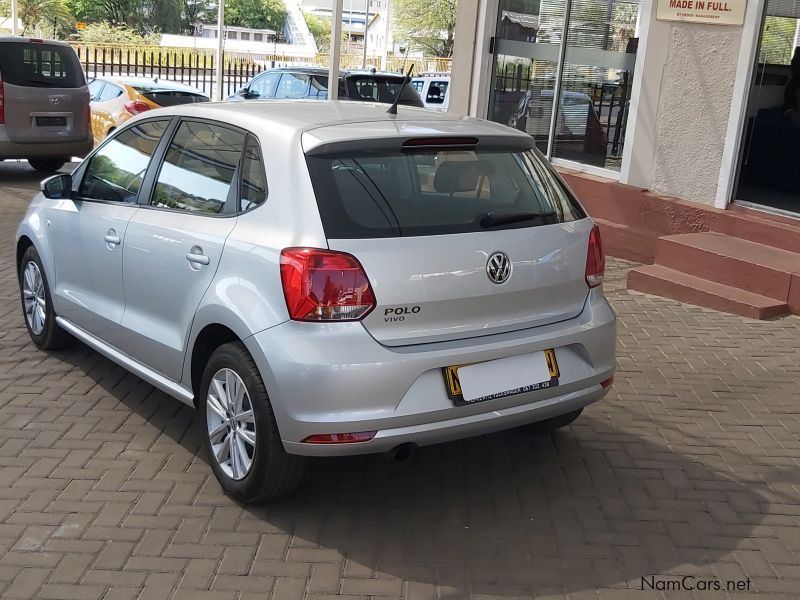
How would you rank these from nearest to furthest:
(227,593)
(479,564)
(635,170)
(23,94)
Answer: (227,593) → (479,564) → (635,170) → (23,94)

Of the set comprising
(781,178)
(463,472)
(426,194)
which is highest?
(426,194)

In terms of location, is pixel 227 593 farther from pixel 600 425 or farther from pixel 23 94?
pixel 23 94

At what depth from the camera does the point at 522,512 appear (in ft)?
13.5

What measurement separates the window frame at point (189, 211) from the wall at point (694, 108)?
5.55 m

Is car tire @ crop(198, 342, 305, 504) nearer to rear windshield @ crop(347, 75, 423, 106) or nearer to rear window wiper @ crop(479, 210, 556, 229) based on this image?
rear window wiper @ crop(479, 210, 556, 229)

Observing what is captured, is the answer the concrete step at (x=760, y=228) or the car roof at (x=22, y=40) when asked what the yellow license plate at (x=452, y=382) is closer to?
the concrete step at (x=760, y=228)

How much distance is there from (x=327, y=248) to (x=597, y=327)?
4.30 feet

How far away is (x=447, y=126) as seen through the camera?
14.0ft

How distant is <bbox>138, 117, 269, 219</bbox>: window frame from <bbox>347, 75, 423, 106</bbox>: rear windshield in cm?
1047

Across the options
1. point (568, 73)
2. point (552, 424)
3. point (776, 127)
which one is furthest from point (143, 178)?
point (776, 127)

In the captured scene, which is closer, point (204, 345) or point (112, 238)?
point (204, 345)

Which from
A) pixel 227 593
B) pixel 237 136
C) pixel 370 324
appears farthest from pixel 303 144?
pixel 227 593

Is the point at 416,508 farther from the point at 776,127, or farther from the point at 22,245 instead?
the point at 776,127

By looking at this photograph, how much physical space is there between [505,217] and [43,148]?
10.5m
